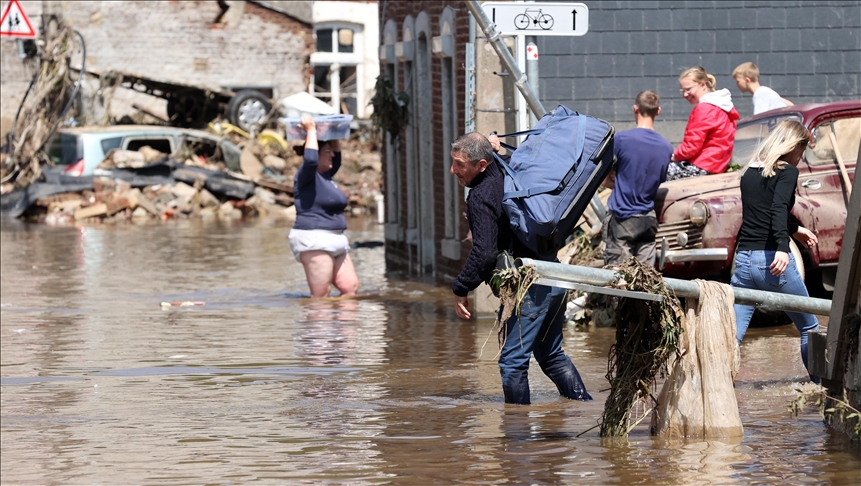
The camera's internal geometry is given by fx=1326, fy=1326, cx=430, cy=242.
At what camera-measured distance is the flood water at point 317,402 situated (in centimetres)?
626

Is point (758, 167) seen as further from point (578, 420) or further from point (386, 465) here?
point (386, 465)

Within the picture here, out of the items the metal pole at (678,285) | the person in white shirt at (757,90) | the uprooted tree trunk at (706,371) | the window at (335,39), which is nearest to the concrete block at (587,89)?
the person in white shirt at (757,90)

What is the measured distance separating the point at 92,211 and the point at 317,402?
708 inches

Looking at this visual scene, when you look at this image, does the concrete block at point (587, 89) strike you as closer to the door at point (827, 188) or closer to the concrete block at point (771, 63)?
the concrete block at point (771, 63)

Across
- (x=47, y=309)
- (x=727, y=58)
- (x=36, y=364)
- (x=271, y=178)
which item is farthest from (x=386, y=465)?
(x=271, y=178)

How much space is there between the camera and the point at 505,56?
10375mm

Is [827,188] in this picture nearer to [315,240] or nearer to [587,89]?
[587,89]

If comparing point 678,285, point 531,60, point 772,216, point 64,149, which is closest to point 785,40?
point 531,60

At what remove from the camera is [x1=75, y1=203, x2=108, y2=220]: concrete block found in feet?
82.1

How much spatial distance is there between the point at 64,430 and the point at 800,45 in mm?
9642

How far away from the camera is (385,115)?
16.9 m

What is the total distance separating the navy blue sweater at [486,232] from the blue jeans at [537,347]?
9.9 inches

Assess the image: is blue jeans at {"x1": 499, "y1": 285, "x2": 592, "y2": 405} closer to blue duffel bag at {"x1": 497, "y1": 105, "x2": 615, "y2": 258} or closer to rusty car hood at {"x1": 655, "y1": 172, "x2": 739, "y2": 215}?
blue duffel bag at {"x1": 497, "y1": 105, "x2": 615, "y2": 258}

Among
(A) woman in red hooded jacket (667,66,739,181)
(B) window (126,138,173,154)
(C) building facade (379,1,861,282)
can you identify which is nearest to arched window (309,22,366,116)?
(B) window (126,138,173,154)
